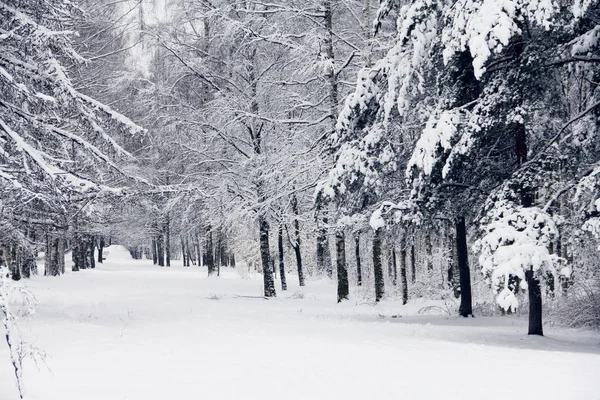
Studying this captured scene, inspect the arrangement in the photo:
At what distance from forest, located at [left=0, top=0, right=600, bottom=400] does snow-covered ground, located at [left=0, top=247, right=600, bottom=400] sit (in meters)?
0.17

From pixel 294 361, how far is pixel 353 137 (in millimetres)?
6400

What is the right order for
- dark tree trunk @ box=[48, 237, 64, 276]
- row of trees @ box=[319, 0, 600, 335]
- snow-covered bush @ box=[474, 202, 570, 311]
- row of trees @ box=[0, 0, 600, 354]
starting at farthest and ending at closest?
dark tree trunk @ box=[48, 237, 64, 276] < row of trees @ box=[0, 0, 600, 354] < row of trees @ box=[319, 0, 600, 335] < snow-covered bush @ box=[474, 202, 570, 311]

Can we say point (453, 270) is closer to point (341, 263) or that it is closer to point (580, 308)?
point (341, 263)

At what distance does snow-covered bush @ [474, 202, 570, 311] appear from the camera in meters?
7.01

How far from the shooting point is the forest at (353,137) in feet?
25.6

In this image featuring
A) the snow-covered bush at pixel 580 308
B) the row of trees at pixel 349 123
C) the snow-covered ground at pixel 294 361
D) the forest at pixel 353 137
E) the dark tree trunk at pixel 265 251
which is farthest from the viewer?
the dark tree trunk at pixel 265 251

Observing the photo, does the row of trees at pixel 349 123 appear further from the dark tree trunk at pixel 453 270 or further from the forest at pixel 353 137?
the dark tree trunk at pixel 453 270

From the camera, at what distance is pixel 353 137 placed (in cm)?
1133

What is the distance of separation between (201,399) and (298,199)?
16831 millimetres

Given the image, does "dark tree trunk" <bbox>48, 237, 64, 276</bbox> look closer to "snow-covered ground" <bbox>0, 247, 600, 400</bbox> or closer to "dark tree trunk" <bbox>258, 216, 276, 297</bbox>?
"dark tree trunk" <bbox>258, 216, 276, 297</bbox>

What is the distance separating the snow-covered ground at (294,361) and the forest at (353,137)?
0.17 m

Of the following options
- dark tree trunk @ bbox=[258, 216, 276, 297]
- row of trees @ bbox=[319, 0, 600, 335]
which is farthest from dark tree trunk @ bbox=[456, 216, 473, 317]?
dark tree trunk @ bbox=[258, 216, 276, 297]

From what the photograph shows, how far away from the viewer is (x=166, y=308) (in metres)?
13.3

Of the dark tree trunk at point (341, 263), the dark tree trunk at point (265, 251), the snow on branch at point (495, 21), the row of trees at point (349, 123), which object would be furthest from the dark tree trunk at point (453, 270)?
the snow on branch at point (495, 21)
